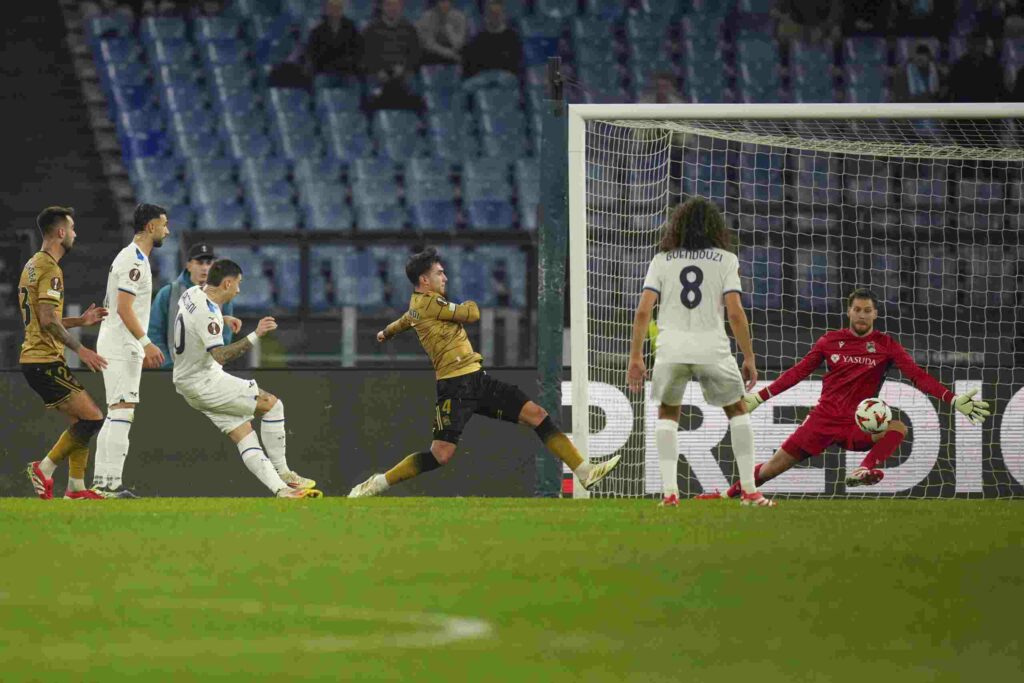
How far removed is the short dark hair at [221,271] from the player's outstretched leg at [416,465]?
4.90ft

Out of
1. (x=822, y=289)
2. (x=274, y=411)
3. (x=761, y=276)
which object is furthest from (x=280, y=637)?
(x=761, y=276)

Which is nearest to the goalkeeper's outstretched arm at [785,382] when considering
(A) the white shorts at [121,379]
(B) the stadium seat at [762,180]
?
(A) the white shorts at [121,379]

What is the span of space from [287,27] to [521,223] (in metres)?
4.57

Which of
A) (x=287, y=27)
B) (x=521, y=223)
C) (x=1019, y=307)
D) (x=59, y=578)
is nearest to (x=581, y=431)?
(x=1019, y=307)

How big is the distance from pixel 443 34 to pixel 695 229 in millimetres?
11816

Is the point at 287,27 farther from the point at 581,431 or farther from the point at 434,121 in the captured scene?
the point at 581,431

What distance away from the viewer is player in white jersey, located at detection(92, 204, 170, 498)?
9461 mm

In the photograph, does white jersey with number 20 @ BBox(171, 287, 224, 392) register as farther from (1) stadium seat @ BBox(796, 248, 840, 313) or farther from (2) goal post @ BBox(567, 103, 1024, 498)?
(1) stadium seat @ BBox(796, 248, 840, 313)

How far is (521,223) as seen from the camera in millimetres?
17328

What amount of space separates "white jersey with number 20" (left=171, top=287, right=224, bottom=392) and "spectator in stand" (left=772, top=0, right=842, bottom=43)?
455 inches

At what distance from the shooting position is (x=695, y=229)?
322 inches

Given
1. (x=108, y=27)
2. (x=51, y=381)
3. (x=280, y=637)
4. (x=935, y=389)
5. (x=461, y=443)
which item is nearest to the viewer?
(x=280, y=637)

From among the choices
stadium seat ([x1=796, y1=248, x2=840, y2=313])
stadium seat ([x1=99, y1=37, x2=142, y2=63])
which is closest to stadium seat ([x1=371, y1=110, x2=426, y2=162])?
stadium seat ([x1=99, y1=37, x2=142, y2=63])

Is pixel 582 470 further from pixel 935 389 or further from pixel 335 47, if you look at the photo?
pixel 335 47
